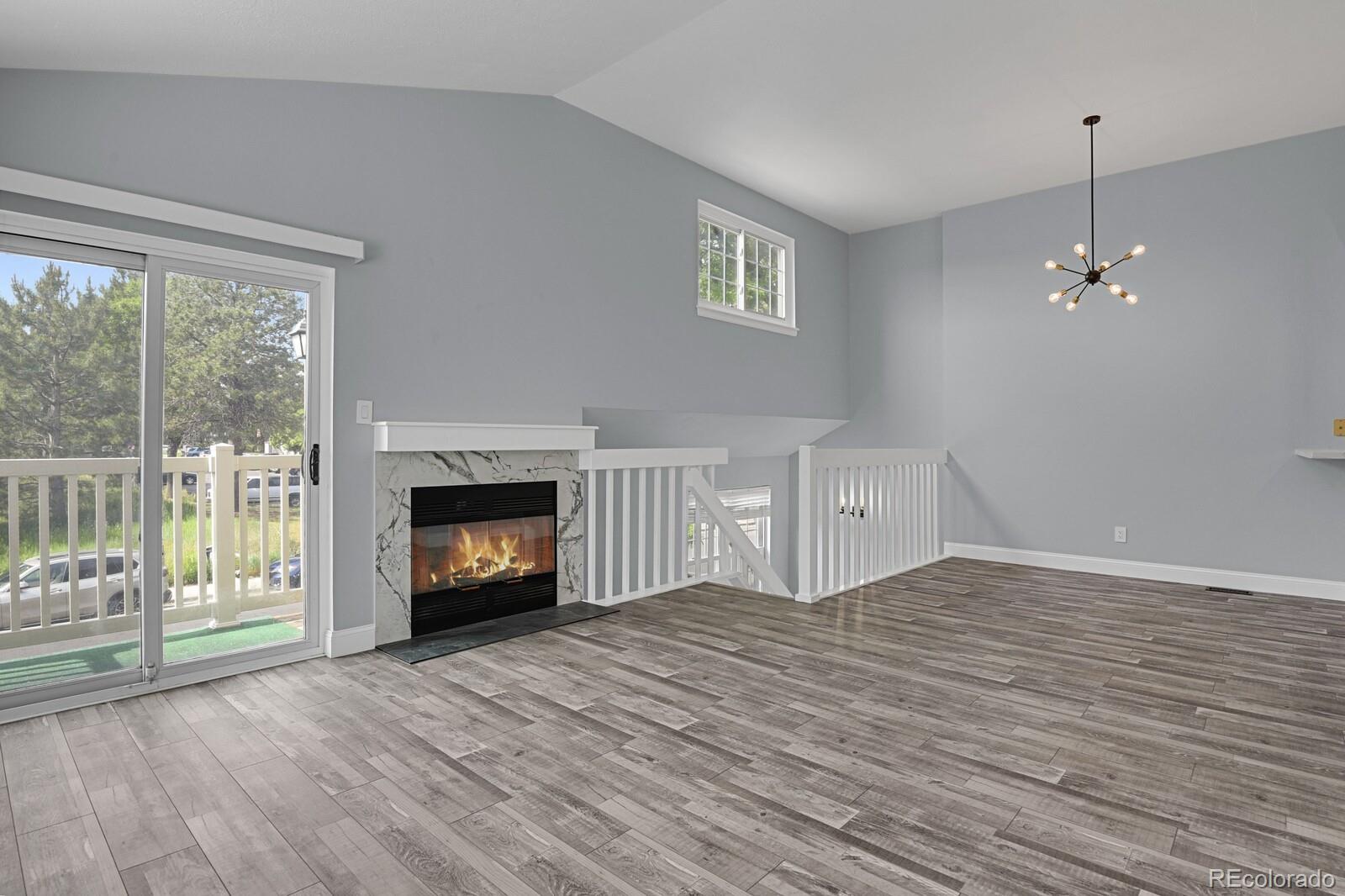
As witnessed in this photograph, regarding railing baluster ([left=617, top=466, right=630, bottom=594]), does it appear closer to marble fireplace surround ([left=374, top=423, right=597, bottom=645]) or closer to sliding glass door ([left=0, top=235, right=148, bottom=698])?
marble fireplace surround ([left=374, top=423, right=597, bottom=645])

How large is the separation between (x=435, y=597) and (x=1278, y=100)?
592 centimetres

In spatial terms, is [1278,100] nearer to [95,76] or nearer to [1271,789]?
[1271,789]

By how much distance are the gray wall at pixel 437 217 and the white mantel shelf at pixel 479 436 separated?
0.14 metres

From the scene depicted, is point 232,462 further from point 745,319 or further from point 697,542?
point 745,319

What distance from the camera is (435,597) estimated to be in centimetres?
390

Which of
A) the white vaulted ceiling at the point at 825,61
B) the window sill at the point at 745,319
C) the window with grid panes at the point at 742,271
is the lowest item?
the window sill at the point at 745,319

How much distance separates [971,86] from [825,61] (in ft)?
3.17

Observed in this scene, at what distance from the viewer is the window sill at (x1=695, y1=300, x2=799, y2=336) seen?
225 inches

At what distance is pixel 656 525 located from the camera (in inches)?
191

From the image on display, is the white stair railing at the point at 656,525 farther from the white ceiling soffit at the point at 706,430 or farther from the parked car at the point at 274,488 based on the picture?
the parked car at the point at 274,488

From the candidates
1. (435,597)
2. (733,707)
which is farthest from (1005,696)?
(435,597)

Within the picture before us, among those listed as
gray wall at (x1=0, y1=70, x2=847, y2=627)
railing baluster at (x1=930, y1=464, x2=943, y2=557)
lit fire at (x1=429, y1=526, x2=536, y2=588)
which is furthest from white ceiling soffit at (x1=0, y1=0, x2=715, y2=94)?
railing baluster at (x1=930, y1=464, x2=943, y2=557)

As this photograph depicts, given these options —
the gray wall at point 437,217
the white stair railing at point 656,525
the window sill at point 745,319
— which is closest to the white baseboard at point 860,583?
the white stair railing at point 656,525

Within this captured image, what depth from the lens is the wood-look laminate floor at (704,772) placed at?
1748 millimetres
